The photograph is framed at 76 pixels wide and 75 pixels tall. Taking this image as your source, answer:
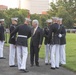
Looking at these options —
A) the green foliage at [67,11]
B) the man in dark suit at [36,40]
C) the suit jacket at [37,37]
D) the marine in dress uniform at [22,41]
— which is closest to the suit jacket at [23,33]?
the marine in dress uniform at [22,41]

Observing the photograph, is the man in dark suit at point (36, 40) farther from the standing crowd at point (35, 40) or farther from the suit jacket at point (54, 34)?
the suit jacket at point (54, 34)

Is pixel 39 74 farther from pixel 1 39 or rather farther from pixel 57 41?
pixel 1 39

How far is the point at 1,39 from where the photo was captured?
17328mm

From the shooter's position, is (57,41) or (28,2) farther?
(28,2)

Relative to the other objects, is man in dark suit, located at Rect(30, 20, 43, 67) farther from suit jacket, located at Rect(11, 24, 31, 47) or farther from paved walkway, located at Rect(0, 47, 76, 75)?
suit jacket, located at Rect(11, 24, 31, 47)

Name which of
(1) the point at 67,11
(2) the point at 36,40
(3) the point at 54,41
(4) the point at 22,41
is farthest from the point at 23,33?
(1) the point at 67,11

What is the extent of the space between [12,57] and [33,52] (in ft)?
3.07

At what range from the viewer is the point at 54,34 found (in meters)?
13.6

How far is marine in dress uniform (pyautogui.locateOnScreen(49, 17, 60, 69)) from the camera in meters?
13.5

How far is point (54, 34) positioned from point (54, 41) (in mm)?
289

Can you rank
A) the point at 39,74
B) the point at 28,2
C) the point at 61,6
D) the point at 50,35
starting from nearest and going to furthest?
the point at 39,74, the point at 50,35, the point at 61,6, the point at 28,2

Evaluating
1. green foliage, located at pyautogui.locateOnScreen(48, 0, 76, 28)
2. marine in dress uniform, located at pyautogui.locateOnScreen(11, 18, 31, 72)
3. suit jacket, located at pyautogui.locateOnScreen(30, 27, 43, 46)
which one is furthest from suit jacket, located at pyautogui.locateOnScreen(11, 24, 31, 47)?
green foliage, located at pyautogui.locateOnScreen(48, 0, 76, 28)

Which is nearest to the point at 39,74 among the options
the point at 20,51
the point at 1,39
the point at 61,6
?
the point at 20,51

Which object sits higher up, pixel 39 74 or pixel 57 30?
pixel 57 30
